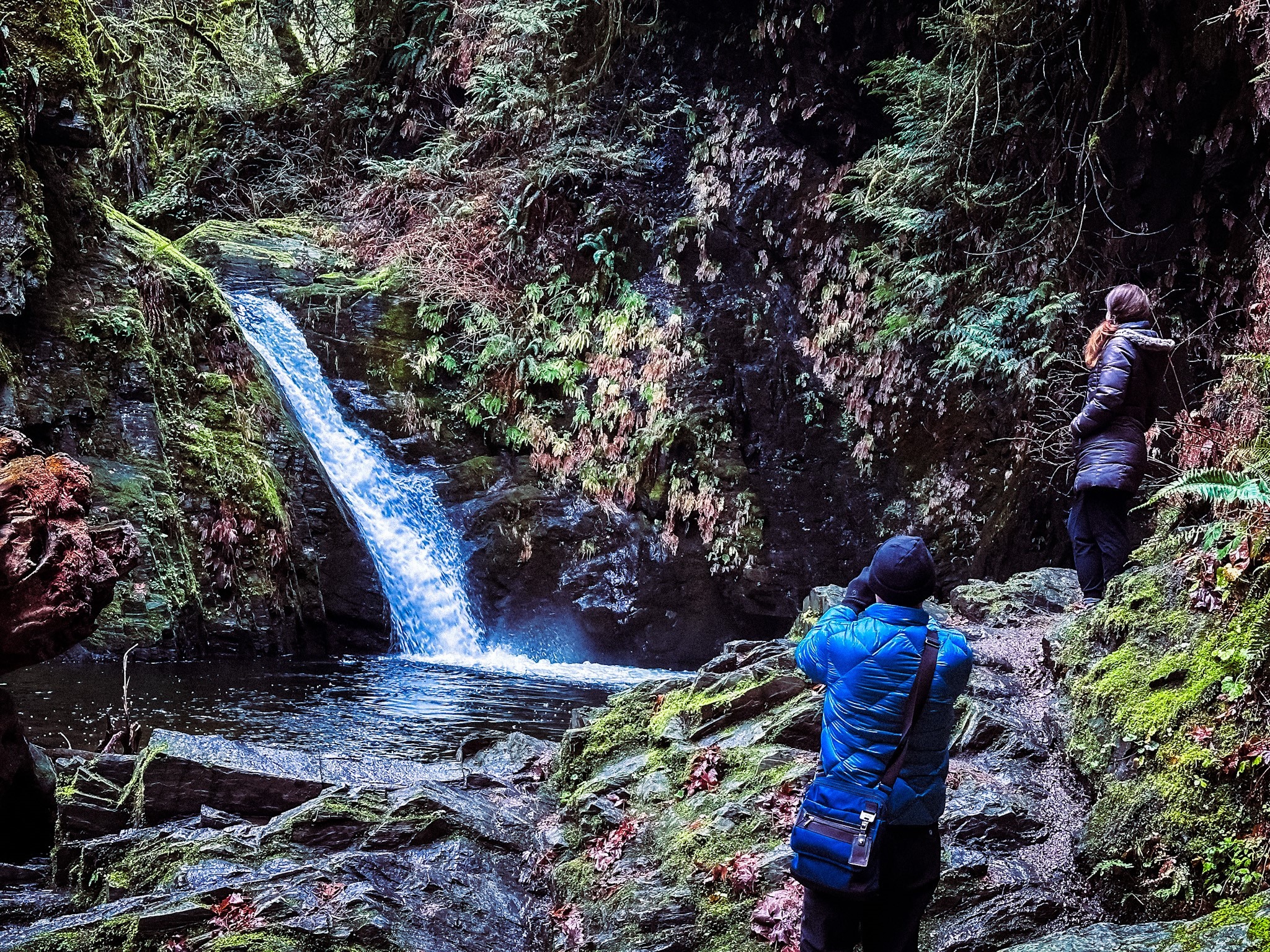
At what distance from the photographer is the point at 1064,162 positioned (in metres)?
9.14

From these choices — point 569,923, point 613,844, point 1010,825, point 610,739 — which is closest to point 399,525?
point 610,739

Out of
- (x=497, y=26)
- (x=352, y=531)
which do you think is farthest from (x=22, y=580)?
(x=497, y=26)

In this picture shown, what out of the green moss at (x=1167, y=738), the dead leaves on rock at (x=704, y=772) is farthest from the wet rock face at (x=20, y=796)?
the green moss at (x=1167, y=738)

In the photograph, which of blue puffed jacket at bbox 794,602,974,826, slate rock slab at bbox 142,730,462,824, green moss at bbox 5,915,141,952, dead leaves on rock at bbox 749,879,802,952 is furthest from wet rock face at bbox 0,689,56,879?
blue puffed jacket at bbox 794,602,974,826

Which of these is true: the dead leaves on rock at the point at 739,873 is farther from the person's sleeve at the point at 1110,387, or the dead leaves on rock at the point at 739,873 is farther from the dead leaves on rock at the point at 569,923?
the person's sleeve at the point at 1110,387

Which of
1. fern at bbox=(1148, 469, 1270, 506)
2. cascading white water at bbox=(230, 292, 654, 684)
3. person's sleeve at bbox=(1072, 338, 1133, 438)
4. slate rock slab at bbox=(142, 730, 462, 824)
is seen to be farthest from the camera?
cascading white water at bbox=(230, 292, 654, 684)

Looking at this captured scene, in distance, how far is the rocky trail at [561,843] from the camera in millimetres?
3641

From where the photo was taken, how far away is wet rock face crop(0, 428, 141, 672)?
413 cm

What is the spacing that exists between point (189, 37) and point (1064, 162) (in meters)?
18.2

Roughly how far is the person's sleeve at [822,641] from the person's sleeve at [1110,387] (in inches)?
138

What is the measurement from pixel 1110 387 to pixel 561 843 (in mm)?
4297

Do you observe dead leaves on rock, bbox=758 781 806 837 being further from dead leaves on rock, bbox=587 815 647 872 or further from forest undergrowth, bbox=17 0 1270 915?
forest undergrowth, bbox=17 0 1270 915

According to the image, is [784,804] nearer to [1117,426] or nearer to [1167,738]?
[1167,738]

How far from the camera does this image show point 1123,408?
552cm
